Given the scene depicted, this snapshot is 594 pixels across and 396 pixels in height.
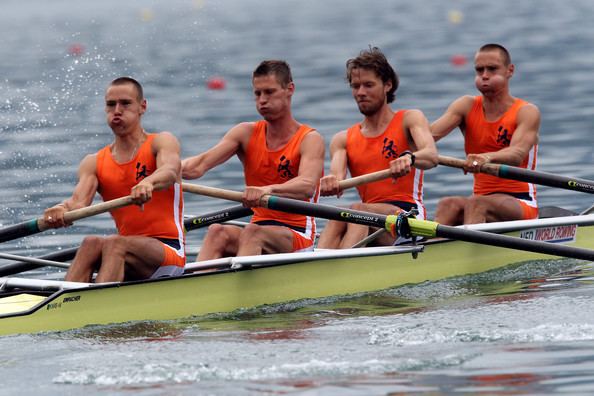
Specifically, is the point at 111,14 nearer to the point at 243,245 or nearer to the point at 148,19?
the point at 148,19

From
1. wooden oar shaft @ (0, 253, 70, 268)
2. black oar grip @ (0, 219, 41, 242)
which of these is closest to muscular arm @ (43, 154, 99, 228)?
black oar grip @ (0, 219, 41, 242)

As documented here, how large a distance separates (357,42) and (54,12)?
46514 mm

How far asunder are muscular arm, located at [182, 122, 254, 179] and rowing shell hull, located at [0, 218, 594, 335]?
1258mm

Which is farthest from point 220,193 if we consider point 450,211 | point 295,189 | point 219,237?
point 450,211

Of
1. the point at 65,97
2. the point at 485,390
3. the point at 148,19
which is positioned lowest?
the point at 485,390

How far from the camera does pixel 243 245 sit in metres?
10.0

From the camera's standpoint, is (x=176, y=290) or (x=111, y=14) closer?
(x=176, y=290)

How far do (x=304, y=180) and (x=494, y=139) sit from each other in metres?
2.35

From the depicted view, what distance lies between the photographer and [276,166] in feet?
34.4

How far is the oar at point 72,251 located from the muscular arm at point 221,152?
0.51m

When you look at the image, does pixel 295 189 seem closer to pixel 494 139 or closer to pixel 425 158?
pixel 425 158

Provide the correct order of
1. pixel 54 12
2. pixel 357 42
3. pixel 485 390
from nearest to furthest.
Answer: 1. pixel 485 390
2. pixel 357 42
3. pixel 54 12

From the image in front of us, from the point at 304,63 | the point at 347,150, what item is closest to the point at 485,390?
the point at 347,150

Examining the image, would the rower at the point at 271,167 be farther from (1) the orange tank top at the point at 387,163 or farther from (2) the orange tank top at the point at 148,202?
(1) the orange tank top at the point at 387,163
